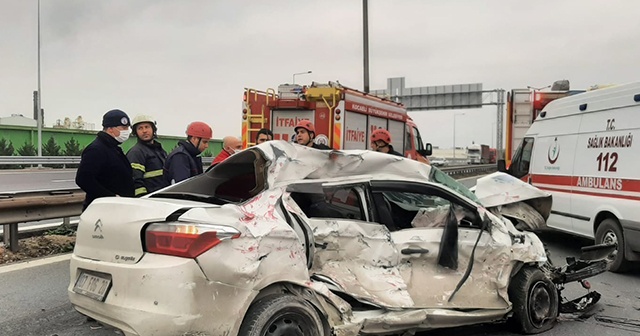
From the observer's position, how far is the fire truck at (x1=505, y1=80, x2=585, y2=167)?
11039mm

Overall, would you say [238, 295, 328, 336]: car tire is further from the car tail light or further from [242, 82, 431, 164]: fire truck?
[242, 82, 431, 164]: fire truck

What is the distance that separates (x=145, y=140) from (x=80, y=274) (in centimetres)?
213

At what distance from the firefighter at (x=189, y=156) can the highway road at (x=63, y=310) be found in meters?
1.55

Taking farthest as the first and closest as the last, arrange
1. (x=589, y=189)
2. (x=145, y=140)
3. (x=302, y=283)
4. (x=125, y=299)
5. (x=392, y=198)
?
1. (x=589, y=189)
2. (x=145, y=140)
3. (x=392, y=198)
4. (x=302, y=283)
5. (x=125, y=299)

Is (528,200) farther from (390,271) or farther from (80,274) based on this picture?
(80,274)

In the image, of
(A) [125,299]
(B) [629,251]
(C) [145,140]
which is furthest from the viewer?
(B) [629,251]

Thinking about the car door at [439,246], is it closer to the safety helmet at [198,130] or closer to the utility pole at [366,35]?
the safety helmet at [198,130]

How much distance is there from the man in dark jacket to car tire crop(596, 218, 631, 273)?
6080 millimetres

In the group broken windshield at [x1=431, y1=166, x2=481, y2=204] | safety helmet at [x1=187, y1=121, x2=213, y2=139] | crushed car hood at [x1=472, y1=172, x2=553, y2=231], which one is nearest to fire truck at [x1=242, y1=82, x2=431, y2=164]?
safety helmet at [x1=187, y1=121, x2=213, y2=139]

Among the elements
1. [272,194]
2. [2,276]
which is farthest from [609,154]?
[2,276]

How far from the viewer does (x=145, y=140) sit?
5105mm

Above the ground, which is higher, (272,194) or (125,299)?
(272,194)

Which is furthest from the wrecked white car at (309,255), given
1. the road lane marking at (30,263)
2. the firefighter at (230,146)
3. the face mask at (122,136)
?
the road lane marking at (30,263)

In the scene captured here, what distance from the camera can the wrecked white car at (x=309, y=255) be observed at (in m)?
2.78
